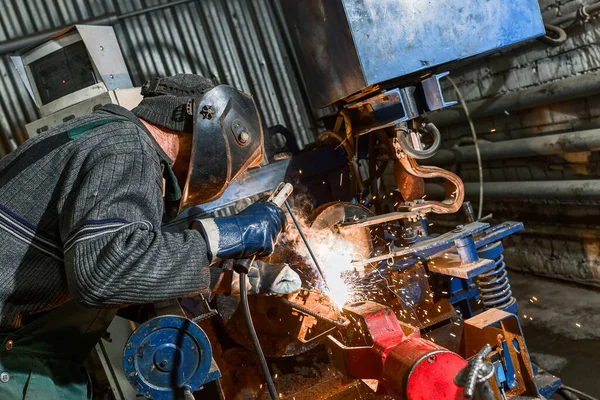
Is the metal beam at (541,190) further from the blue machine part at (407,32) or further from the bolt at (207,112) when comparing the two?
the bolt at (207,112)

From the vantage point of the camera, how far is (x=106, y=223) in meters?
1.43

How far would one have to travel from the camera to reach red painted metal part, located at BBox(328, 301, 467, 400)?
1605 mm

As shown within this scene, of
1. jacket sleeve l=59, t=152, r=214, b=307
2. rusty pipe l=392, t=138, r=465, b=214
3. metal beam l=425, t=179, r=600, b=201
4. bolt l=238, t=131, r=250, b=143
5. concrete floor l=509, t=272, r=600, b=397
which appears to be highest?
bolt l=238, t=131, r=250, b=143

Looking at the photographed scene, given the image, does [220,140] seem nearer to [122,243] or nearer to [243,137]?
[243,137]

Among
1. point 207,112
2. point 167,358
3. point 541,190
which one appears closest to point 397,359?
point 167,358

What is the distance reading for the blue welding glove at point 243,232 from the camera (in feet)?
5.68

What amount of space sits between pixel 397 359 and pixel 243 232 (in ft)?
2.50

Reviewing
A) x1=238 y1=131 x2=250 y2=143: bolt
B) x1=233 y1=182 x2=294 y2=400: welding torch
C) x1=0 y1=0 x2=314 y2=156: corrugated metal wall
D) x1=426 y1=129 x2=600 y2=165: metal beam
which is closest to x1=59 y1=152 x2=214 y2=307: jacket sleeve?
x1=233 y1=182 x2=294 y2=400: welding torch

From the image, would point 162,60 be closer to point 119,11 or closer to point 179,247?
point 119,11

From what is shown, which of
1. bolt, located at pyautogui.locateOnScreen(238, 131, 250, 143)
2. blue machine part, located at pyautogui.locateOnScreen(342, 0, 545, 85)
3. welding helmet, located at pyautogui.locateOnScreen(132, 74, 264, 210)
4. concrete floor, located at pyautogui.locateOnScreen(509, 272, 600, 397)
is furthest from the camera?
concrete floor, located at pyautogui.locateOnScreen(509, 272, 600, 397)

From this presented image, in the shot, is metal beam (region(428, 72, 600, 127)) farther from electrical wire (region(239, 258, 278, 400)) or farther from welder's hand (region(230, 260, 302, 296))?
electrical wire (region(239, 258, 278, 400))

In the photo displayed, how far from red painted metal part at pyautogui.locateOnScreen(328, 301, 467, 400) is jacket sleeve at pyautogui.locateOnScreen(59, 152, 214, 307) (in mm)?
775

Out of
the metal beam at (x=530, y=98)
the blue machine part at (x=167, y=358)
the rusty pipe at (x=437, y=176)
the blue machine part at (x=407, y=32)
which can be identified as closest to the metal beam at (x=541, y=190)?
the metal beam at (x=530, y=98)

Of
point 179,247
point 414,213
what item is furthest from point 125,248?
point 414,213
